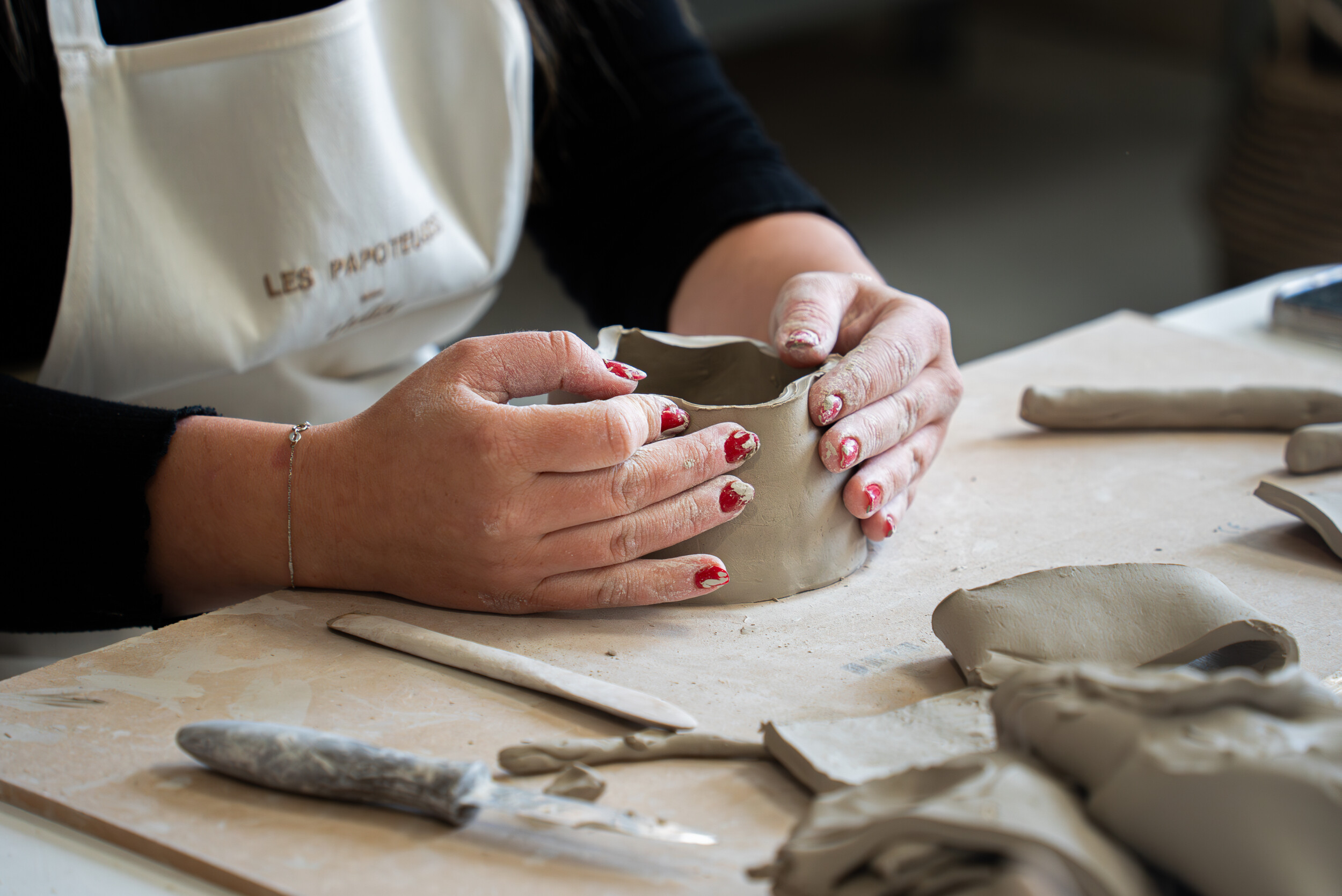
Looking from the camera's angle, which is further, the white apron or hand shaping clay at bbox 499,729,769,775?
the white apron

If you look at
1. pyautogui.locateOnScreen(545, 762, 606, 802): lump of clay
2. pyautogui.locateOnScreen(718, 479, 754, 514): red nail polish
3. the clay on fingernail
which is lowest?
pyautogui.locateOnScreen(545, 762, 606, 802): lump of clay

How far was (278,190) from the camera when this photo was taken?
1213 millimetres

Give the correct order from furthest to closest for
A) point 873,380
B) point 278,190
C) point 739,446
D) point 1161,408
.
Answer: point 1161,408 < point 278,190 < point 873,380 < point 739,446

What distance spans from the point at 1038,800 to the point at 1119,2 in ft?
26.9

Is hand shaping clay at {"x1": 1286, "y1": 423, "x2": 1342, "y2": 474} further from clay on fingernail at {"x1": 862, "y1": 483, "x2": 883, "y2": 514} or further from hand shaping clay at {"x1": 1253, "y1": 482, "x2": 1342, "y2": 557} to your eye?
clay on fingernail at {"x1": 862, "y1": 483, "x2": 883, "y2": 514}

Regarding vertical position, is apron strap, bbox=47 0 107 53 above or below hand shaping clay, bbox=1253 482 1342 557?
above

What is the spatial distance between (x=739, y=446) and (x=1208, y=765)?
0.48m

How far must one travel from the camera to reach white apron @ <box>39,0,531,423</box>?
1.14 m

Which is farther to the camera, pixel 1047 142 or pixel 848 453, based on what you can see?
pixel 1047 142

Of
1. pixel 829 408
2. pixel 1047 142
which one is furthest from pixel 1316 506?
pixel 1047 142

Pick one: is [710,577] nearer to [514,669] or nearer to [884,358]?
[514,669]

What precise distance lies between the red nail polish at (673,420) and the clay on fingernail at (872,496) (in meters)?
0.20

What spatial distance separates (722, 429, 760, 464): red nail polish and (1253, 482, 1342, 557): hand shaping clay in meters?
0.60

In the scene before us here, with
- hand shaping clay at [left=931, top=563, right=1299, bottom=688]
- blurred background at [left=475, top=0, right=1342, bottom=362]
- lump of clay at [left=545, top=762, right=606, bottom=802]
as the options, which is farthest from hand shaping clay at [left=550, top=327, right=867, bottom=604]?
blurred background at [left=475, top=0, right=1342, bottom=362]
